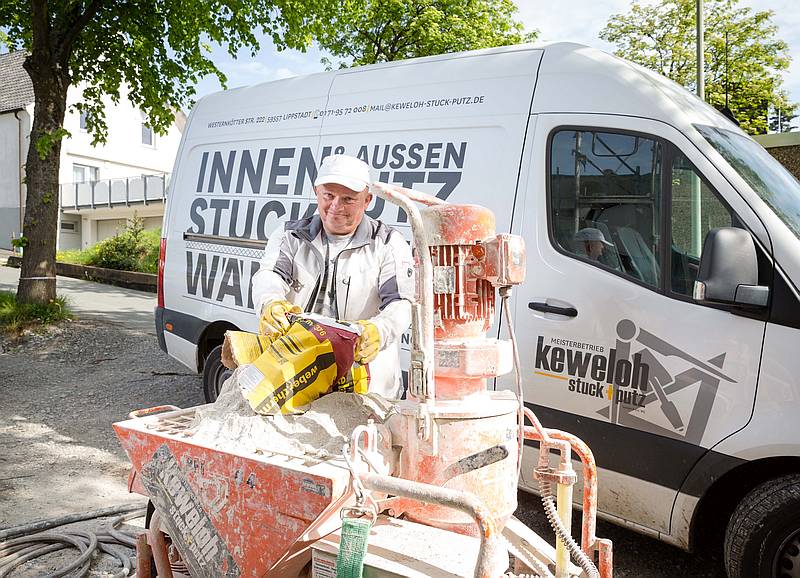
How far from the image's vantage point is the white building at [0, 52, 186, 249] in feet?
89.9

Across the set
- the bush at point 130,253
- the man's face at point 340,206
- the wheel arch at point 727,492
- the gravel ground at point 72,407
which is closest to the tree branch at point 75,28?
the gravel ground at point 72,407

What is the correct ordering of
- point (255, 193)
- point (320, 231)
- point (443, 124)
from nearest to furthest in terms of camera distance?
1. point (320, 231)
2. point (443, 124)
3. point (255, 193)

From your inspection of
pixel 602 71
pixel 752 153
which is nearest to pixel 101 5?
pixel 602 71

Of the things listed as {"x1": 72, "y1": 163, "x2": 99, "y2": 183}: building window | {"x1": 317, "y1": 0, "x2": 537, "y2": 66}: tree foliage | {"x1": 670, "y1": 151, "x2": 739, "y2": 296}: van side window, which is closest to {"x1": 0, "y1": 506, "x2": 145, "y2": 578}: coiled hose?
{"x1": 670, "y1": 151, "x2": 739, "y2": 296}: van side window

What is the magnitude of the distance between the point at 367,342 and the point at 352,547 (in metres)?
1.01

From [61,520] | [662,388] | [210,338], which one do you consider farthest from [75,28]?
[662,388]

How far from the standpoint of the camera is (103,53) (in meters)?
11.2

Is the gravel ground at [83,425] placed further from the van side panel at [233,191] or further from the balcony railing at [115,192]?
the balcony railing at [115,192]

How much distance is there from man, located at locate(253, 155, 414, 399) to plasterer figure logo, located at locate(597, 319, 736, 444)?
1.16 metres

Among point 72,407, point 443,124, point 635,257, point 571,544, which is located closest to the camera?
point 571,544

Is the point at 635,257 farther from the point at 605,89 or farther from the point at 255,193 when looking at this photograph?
the point at 255,193

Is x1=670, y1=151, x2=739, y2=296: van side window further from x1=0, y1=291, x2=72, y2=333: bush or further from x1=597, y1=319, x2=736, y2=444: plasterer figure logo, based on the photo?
x1=0, y1=291, x2=72, y2=333: bush

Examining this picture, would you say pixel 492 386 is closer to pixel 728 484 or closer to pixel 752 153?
pixel 728 484

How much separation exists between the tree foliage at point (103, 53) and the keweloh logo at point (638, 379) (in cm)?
853
